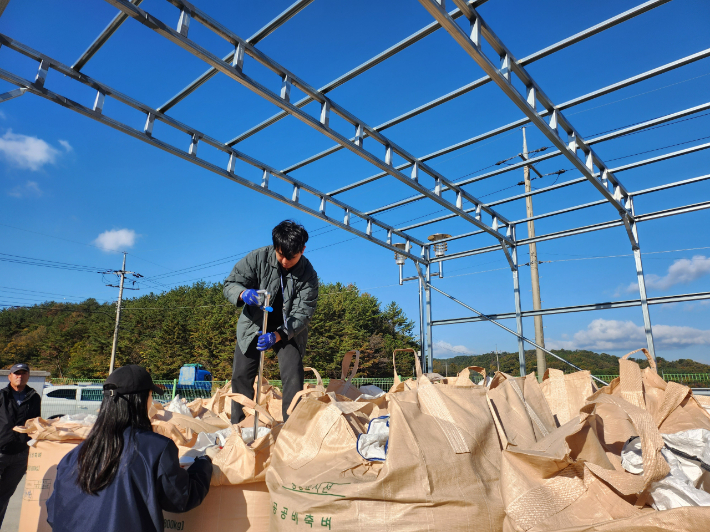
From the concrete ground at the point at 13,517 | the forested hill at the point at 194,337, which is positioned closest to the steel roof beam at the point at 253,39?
the concrete ground at the point at 13,517

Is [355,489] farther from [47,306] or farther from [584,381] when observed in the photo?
[47,306]

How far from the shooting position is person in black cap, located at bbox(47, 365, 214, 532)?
1.35 metres

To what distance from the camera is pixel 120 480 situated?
1.38m

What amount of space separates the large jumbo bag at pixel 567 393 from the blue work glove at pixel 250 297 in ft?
5.31

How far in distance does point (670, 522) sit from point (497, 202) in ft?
16.8

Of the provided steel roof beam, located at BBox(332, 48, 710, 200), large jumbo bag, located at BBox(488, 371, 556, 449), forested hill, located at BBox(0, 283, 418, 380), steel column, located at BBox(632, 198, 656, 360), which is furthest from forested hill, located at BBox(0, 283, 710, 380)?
large jumbo bag, located at BBox(488, 371, 556, 449)

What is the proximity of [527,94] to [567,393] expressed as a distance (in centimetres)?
251

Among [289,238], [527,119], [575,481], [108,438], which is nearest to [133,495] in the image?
[108,438]

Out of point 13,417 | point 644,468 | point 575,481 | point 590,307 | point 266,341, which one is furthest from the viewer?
point 590,307

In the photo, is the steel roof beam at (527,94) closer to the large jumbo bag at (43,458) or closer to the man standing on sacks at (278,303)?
the man standing on sacks at (278,303)

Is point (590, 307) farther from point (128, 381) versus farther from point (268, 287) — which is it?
point (128, 381)

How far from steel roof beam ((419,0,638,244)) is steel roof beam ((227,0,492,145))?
21cm

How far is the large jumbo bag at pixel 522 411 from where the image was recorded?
1611 millimetres

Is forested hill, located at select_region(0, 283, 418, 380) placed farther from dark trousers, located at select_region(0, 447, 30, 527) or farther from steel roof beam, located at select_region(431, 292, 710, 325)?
dark trousers, located at select_region(0, 447, 30, 527)
